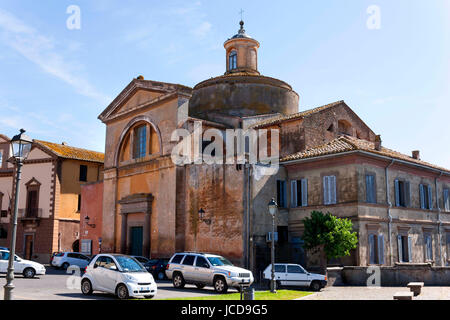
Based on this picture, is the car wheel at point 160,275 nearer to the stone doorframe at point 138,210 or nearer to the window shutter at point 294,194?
the stone doorframe at point 138,210

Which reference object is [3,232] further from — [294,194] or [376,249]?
[376,249]

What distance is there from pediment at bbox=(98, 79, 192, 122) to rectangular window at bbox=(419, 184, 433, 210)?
16136 millimetres

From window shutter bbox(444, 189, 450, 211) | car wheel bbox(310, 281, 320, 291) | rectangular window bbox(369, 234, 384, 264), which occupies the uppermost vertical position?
window shutter bbox(444, 189, 450, 211)

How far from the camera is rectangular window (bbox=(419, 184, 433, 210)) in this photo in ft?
96.9

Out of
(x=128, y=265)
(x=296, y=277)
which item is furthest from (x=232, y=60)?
(x=128, y=265)

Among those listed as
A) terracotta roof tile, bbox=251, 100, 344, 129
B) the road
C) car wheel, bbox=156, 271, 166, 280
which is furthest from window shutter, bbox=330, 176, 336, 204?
car wheel, bbox=156, 271, 166, 280

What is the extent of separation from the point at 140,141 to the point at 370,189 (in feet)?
56.3

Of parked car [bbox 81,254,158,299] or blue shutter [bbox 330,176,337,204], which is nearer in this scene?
parked car [bbox 81,254,158,299]

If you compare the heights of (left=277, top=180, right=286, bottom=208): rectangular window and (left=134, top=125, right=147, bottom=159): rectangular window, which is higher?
(left=134, top=125, right=147, bottom=159): rectangular window

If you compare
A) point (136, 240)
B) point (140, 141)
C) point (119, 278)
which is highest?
point (140, 141)

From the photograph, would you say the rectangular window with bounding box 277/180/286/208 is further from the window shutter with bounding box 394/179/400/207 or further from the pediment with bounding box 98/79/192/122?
the pediment with bounding box 98/79/192/122

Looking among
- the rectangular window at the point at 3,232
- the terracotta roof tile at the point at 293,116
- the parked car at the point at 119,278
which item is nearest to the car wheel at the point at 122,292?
the parked car at the point at 119,278

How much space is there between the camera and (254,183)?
26.1 metres
